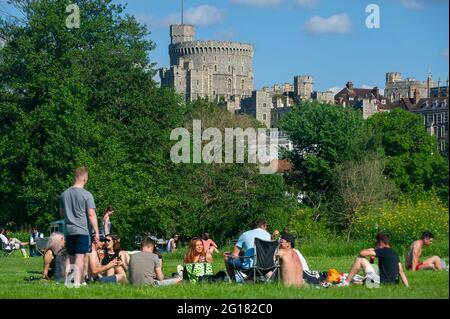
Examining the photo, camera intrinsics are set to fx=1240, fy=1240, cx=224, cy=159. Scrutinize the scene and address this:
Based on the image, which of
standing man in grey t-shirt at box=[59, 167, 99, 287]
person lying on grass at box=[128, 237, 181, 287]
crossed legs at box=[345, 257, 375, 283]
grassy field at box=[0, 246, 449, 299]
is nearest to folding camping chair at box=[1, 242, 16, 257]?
grassy field at box=[0, 246, 449, 299]

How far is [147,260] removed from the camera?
1884 centimetres

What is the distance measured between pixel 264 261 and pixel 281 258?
1184 mm

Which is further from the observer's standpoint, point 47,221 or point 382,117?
point 382,117

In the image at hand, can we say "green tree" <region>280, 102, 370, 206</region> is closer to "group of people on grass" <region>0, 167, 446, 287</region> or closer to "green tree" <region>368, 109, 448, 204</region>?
"green tree" <region>368, 109, 448, 204</region>

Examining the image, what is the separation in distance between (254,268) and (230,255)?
129 centimetres

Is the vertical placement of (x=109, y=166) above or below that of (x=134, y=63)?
below

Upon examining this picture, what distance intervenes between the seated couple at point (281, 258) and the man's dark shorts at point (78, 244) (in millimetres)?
2876

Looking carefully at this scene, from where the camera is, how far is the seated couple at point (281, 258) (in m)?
18.1

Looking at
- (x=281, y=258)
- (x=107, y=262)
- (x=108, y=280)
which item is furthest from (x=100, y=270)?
(x=281, y=258)

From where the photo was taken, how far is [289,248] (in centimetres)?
1873
